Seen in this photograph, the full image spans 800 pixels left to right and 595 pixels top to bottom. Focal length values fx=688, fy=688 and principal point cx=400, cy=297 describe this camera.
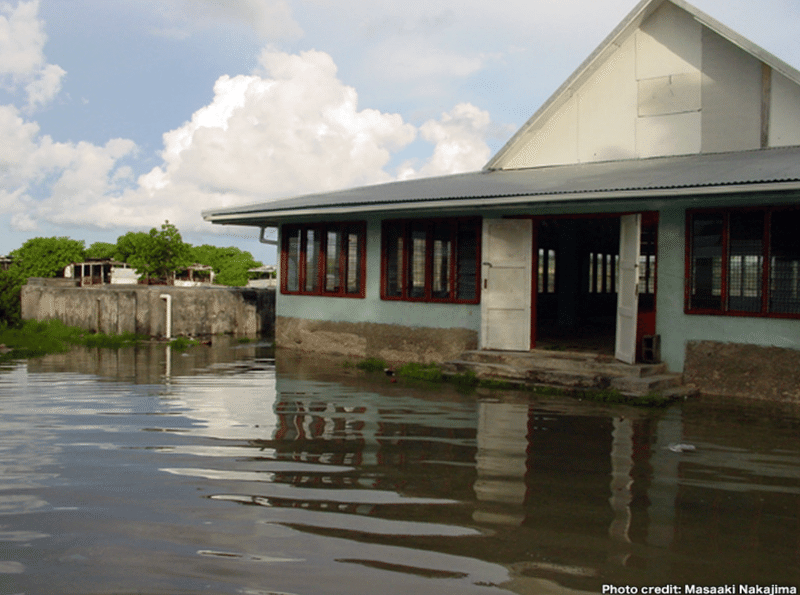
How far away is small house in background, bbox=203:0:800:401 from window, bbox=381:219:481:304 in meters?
0.03

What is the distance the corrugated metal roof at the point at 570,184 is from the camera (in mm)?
9266

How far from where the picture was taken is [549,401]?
9312 mm

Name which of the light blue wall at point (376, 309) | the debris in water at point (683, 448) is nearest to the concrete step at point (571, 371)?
the light blue wall at point (376, 309)

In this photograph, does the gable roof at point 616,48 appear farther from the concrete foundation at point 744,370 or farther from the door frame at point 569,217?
the concrete foundation at point 744,370

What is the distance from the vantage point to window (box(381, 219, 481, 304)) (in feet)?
41.3

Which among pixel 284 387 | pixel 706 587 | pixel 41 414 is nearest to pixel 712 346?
pixel 284 387

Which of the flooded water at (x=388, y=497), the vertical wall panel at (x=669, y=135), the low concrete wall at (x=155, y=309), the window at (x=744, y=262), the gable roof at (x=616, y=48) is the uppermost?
the gable roof at (x=616, y=48)

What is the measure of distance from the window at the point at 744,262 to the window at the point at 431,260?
374 centimetres

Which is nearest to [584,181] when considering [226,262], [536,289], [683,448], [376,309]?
[536,289]

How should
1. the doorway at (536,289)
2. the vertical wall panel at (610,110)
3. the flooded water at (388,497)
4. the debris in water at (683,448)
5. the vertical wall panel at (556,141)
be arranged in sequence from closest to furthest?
1. the flooded water at (388,497)
2. the debris in water at (683,448)
3. the doorway at (536,289)
4. the vertical wall panel at (610,110)
5. the vertical wall panel at (556,141)

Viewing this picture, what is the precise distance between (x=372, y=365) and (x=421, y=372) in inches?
51.7

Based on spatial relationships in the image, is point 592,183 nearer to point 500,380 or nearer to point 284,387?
point 500,380

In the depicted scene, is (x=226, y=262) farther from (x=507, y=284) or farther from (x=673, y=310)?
(x=673, y=310)

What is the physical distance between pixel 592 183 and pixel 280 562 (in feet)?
28.2
